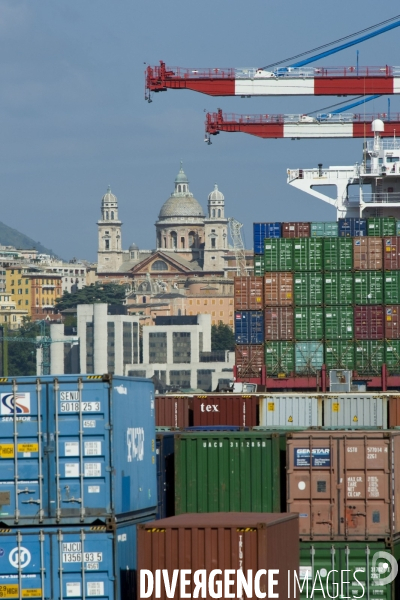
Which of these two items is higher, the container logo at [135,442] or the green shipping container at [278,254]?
the green shipping container at [278,254]

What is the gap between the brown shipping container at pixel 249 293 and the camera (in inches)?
2478

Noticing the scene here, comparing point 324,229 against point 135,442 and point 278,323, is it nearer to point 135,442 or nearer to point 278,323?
point 278,323

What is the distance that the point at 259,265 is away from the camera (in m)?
63.8

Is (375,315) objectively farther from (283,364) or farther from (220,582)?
(220,582)

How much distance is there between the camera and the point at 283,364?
204 feet

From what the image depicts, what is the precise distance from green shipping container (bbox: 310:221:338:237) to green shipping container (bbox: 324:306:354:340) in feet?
14.5

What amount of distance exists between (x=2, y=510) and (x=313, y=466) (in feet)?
17.7

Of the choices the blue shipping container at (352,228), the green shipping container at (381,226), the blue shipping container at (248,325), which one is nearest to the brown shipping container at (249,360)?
the blue shipping container at (248,325)

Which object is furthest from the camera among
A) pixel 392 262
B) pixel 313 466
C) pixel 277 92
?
pixel 277 92

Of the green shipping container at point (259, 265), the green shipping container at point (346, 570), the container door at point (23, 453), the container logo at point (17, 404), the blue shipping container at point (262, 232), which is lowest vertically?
the green shipping container at point (346, 570)

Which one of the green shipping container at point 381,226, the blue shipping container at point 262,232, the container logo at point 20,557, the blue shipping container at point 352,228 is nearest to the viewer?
the container logo at point 20,557

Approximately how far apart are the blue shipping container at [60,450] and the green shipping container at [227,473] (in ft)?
10.5

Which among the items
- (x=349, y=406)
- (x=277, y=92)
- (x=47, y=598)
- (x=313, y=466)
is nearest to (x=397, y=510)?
(x=313, y=466)

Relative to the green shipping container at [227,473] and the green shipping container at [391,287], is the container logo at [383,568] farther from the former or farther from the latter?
the green shipping container at [391,287]
